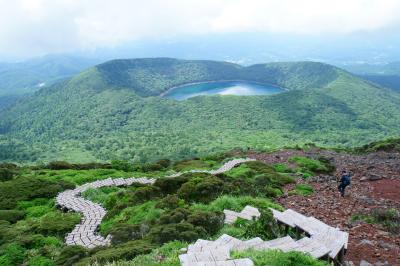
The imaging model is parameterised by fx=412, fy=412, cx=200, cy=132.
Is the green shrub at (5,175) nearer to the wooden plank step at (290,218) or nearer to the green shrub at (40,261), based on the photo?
the green shrub at (40,261)

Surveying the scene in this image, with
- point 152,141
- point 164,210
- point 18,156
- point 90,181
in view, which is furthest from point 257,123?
point 164,210

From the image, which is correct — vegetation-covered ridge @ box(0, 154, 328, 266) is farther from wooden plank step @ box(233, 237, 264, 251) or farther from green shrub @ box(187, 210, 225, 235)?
wooden plank step @ box(233, 237, 264, 251)

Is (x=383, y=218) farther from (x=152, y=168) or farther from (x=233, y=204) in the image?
(x=152, y=168)

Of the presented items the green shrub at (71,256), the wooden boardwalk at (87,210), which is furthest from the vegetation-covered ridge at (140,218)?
the wooden boardwalk at (87,210)

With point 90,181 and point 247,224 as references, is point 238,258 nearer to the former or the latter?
point 247,224

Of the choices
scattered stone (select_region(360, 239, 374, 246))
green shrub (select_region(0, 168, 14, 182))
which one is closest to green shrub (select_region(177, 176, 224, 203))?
scattered stone (select_region(360, 239, 374, 246))

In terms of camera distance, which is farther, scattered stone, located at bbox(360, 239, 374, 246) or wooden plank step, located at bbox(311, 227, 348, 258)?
scattered stone, located at bbox(360, 239, 374, 246)
